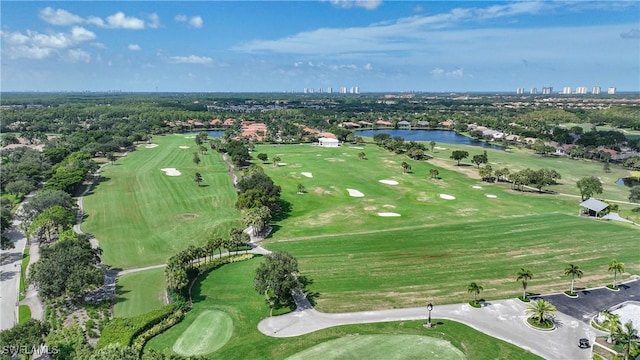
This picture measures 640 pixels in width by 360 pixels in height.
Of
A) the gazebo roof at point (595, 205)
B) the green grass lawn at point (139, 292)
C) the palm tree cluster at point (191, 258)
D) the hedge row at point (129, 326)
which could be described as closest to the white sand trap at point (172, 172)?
the palm tree cluster at point (191, 258)

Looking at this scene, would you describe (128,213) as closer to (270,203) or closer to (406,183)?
(270,203)

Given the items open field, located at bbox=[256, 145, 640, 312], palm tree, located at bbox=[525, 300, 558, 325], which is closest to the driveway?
open field, located at bbox=[256, 145, 640, 312]

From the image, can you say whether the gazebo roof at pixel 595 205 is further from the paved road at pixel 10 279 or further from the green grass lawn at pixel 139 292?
the paved road at pixel 10 279

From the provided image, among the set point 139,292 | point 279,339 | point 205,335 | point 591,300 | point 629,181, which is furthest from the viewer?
point 629,181

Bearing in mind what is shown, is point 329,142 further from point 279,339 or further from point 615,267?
point 279,339

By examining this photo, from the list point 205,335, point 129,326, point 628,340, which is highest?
point 628,340

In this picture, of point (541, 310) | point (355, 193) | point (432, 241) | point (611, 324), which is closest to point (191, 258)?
point (432, 241)

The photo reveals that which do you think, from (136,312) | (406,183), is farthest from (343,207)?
(136,312)
